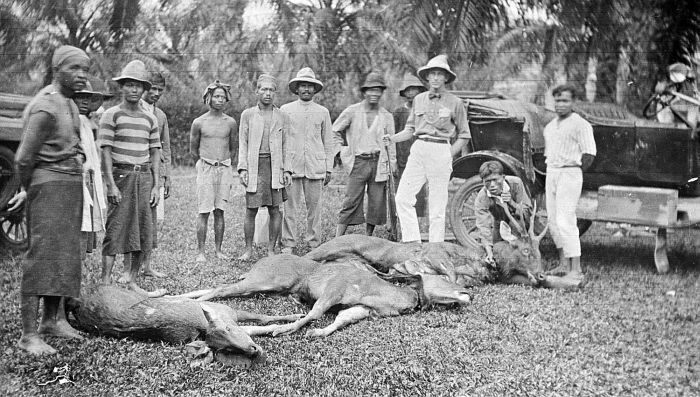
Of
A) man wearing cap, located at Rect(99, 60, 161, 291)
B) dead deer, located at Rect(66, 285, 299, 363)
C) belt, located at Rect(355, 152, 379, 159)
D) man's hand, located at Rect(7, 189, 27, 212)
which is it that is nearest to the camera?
dead deer, located at Rect(66, 285, 299, 363)

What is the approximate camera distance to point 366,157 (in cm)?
659

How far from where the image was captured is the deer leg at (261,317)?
3895 millimetres

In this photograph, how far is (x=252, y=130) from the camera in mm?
5758

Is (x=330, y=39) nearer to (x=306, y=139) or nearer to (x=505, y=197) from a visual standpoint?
(x=306, y=139)

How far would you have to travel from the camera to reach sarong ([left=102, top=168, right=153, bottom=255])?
4.64 metres

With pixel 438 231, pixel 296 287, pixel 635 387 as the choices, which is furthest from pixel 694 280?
pixel 296 287

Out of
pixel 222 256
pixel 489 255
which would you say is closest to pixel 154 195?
pixel 222 256

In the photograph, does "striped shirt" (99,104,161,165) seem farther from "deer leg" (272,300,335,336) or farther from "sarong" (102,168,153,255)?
"deer leg" (272,300,335,336)

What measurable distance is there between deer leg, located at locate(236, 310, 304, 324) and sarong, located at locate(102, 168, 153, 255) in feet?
4.17

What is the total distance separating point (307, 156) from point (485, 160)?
186 centimetres

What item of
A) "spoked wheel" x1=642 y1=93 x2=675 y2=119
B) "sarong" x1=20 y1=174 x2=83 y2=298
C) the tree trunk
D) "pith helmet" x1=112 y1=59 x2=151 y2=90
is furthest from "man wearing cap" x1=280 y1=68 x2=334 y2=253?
"spoked wheel" x1=642 y1=93 x2=675 y2=119

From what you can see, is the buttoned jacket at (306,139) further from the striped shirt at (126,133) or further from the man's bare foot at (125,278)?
the man's bare foot at (125,278)

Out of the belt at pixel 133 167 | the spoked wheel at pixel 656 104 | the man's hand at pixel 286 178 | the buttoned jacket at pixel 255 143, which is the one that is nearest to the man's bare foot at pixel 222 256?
the buttoned jacket at pixel 255 143

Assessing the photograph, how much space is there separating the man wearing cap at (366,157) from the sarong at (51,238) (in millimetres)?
3511
